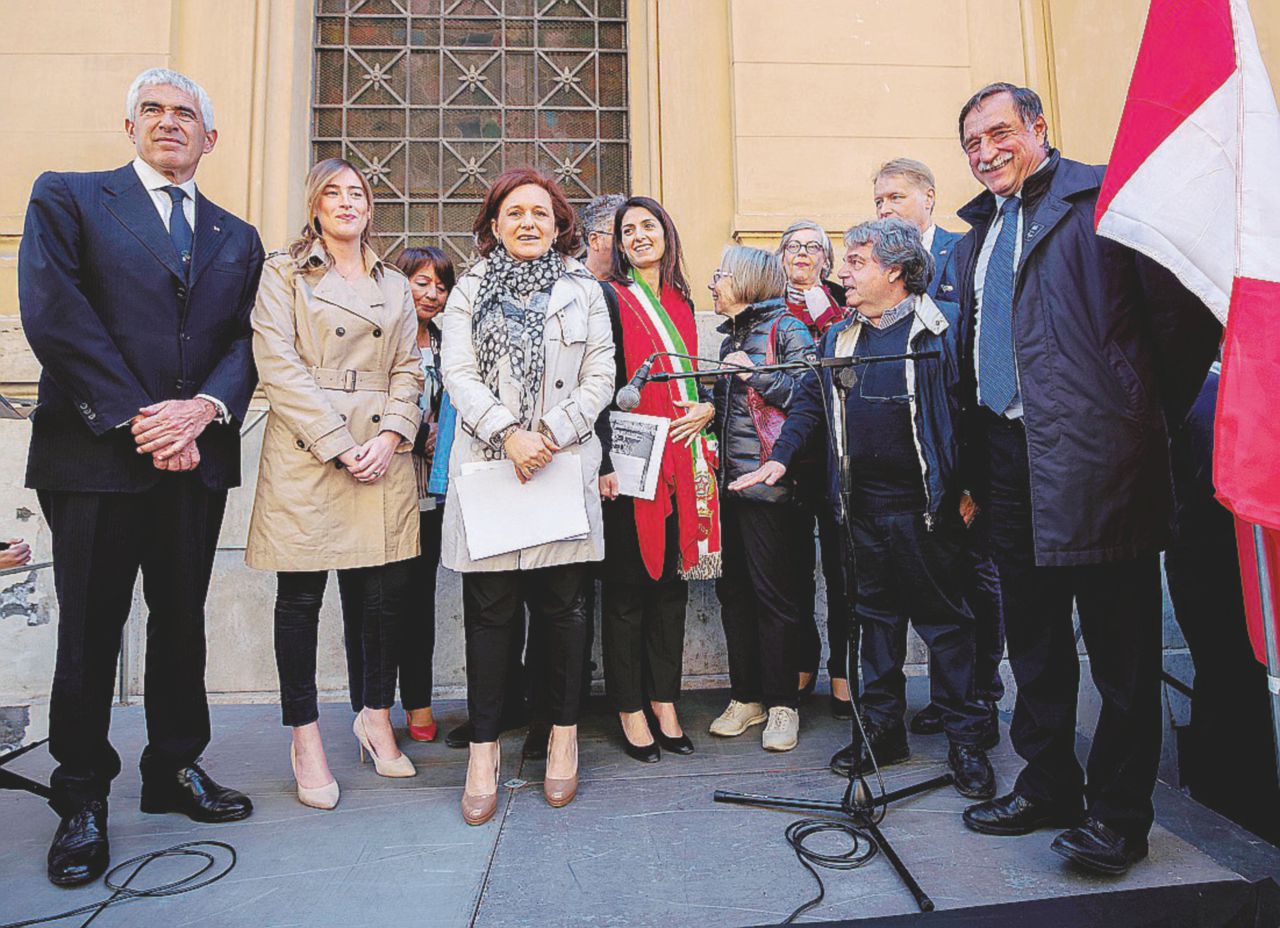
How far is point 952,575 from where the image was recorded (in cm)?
314

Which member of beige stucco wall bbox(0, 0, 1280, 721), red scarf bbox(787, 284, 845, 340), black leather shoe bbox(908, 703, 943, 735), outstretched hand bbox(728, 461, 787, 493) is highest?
beige stucco wall bbox(0, 0, 1280, 721)

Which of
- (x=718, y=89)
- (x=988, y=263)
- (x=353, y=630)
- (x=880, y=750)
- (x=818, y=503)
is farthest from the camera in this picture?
(x=718, y=89)

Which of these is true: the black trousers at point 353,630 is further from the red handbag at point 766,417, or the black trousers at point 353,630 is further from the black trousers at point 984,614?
the black trousers at point 984,614

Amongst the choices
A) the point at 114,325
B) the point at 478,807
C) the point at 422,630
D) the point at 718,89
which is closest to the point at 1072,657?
the point at 478,807

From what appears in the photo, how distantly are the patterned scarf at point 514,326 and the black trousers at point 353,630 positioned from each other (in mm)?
725

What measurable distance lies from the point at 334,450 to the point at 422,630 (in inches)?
43.4

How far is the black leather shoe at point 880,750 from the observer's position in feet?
10.4

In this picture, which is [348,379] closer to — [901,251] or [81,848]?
[81,848]

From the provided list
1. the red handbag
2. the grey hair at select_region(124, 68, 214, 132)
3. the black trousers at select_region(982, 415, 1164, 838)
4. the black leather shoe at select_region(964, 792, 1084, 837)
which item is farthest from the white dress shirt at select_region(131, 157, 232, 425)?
the black leather shoe at select_region(964, 792, 1084, 837)

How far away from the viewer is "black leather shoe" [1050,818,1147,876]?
2.35 meters

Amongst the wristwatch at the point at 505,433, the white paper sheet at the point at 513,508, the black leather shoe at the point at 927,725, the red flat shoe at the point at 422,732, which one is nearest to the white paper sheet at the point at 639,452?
the white paper sheet at the point at 513,508

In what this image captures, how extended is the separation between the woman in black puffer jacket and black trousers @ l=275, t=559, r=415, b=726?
1397 mm

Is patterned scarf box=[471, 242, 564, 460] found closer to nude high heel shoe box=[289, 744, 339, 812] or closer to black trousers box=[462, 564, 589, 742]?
black trousers box=[462, 564, 589, 742]

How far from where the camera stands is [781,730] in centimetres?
349
